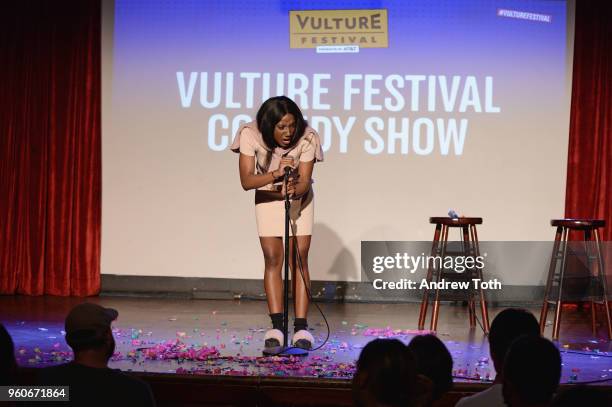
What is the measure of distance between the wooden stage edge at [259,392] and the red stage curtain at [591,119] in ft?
12.4

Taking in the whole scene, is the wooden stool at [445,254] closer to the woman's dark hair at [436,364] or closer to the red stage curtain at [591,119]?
the red stage curtain at [591,119]

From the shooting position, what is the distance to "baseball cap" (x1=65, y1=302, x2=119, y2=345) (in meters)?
2.08

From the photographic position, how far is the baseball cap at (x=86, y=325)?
81.9 inches

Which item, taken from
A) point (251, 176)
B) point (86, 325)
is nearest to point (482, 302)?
point (251, 176)

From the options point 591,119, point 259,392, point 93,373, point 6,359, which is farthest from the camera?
point 591,119

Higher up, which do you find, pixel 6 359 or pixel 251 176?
pixel 251 176

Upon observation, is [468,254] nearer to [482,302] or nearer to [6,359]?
[482,302]

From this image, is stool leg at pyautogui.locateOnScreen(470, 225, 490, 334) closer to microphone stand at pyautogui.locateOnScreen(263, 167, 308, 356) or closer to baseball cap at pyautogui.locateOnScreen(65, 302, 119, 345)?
microphone stand at pyautogui.locateOnScreen(263, 167, 308, 356)

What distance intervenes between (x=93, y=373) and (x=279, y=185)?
220 centimetres

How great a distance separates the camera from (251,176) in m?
4.00

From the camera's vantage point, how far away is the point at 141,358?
362 cm

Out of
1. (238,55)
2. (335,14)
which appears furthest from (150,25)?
(335,14)

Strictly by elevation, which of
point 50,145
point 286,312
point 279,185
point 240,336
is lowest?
point 240,336

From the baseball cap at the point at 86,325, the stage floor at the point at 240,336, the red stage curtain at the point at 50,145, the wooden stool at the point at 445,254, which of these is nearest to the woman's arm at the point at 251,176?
the stage floor at the point at 240,336
